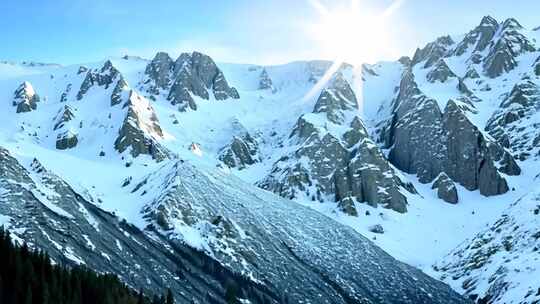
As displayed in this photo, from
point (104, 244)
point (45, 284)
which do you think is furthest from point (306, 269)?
point (45, 284)

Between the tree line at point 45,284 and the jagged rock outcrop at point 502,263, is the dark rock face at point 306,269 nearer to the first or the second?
the jagged rock outcrop at point 502,263

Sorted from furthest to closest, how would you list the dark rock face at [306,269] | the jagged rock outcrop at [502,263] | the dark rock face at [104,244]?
the dark rock face at [306,269] → the dark rock face at [104,244] → the jagged rock outcrop at [502,263]

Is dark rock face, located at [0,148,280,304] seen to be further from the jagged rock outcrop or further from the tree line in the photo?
the jagged rock outcrop

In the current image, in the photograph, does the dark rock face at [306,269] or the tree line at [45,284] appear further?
the dark rock face at [306,269]

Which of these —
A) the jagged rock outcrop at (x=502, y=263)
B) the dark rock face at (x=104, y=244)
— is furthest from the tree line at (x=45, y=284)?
the jagged rock outcrop at (x=502, y=263)

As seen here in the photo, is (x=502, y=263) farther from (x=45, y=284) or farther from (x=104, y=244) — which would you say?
(x=45, y=284)

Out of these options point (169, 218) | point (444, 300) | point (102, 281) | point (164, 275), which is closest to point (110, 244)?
point (164, 275)

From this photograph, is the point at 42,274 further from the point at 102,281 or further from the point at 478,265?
the point at 478,265
